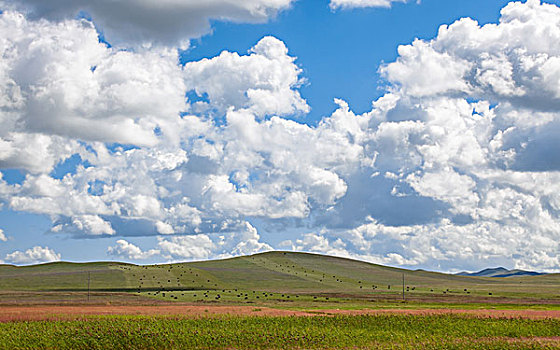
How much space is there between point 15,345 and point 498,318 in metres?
58.9

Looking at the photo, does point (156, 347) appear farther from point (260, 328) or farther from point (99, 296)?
point (99, 296)

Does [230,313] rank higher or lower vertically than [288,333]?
higher

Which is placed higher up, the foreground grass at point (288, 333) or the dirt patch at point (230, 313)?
the dirt patch at point (230, 313)

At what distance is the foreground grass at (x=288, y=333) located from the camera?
5603cm

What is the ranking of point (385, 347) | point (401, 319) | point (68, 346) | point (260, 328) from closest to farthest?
point (385, 347) < point (68, 346) < point (260, 328) < point (401, 319)

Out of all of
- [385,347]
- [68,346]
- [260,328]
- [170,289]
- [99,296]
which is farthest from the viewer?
[170,289]

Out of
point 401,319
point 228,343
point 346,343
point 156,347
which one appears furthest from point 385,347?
point 401,319

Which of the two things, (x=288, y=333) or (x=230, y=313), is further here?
(x=230, y=313)

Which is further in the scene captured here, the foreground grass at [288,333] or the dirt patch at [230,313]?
the dirt patch at [230,313]

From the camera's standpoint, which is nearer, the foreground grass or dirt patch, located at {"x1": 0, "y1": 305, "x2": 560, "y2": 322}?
the foreground grass

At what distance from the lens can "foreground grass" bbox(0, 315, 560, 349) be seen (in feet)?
184

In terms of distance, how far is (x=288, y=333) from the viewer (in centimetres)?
6147

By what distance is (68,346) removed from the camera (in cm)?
5722

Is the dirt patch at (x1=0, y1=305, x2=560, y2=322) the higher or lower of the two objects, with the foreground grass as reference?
higher
